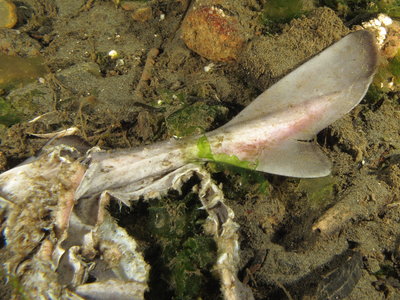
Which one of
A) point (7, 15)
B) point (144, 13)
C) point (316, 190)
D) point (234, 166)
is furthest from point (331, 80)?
point (7, 15)

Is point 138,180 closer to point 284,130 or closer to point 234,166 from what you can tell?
point 234,166

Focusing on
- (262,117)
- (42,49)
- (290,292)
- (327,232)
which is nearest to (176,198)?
(262,117)

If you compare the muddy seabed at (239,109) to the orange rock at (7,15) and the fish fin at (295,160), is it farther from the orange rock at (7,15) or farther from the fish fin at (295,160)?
the fish fin at (295,160)

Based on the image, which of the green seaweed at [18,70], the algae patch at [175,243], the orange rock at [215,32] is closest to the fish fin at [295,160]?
the algae patch at [175,243]

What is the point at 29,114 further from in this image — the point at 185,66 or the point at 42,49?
the point at 185,66

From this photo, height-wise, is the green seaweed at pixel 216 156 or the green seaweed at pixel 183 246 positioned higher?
the green seaweed at pixel 216 156

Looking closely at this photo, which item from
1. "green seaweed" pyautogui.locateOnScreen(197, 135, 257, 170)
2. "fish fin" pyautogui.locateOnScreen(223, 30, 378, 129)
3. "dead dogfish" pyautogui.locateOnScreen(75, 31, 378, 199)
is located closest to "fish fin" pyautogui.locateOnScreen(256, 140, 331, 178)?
"dead dogfish" pyautogui.locateOnScreen(75, 31, 378, 199)
